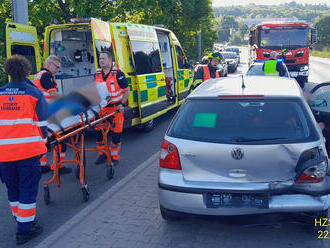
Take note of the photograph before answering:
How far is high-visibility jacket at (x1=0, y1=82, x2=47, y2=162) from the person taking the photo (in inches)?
153

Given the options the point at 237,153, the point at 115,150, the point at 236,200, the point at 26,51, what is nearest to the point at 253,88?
the point at 237,153

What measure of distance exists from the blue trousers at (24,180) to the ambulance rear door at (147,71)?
4.27 meters

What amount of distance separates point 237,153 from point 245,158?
8cm

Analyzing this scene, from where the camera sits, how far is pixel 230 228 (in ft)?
13.8

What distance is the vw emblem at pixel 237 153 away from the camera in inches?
143

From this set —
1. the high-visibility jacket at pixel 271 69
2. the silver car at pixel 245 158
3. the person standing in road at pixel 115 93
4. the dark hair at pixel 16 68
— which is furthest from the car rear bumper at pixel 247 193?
the high-visibility jacket at pixel 271 69

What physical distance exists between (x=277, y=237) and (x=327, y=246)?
1.51ft

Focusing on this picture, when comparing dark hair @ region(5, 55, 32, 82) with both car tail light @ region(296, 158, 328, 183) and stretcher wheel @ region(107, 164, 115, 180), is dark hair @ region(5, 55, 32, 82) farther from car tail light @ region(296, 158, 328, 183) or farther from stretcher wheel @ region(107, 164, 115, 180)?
car tail light @ region(296, 158, 328, 183)

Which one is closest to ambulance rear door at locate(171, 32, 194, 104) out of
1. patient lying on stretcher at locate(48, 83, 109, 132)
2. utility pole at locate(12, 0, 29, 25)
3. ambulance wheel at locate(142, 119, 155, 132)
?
ambulance wheel at locate(142, 119, 155, 132)

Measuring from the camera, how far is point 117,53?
7.71 m

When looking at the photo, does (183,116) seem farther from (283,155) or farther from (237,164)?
(283,155)

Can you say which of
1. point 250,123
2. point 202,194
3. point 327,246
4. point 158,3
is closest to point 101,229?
point 202,194

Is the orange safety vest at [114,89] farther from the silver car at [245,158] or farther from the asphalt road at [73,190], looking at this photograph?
the silver car at [245,158]

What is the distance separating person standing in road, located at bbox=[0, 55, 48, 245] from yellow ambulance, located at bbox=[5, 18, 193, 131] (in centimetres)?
367
